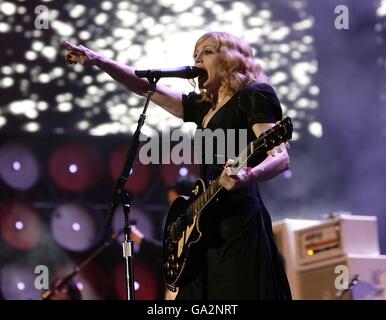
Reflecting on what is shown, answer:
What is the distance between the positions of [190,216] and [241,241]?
24 cm

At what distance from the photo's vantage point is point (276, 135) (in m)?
1.98

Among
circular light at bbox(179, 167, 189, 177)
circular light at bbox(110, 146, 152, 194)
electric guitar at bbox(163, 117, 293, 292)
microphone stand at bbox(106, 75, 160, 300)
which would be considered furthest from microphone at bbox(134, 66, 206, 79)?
circular light at bbox(179, 167, 189, 177)

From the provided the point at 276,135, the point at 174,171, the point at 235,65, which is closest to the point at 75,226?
the point at 174,171

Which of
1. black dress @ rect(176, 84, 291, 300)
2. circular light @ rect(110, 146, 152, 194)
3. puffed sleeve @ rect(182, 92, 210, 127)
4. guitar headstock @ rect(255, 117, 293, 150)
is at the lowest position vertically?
black dress @ rect(176, 84, 291, 300)

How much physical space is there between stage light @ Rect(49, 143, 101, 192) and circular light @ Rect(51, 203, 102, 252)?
0.53 feet

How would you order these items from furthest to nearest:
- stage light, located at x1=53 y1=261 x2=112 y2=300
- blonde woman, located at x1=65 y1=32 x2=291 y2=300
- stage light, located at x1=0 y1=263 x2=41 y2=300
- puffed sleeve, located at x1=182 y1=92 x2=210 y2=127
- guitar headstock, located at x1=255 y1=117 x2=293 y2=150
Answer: stage light, located at x1=53 y1=261 x2=112 y2=300
stage light, located at x1=0 y1=263 x2=41 y2=300
puffed sleeve, located at x1=182 y1=92 x2=210 y2=127
blonde woman, located at x1=65 y1=32 x2=291 y2=300
guitar headstock, located at x1=255 y1=117 x2=293 y2=150

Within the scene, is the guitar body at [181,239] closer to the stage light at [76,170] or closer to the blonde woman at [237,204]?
the blonde woman at [237,204]

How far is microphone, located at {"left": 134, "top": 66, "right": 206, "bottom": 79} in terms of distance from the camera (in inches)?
94.9

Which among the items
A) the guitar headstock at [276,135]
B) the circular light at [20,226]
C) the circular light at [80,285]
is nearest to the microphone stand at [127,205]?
the guitar headstock at [276,135]

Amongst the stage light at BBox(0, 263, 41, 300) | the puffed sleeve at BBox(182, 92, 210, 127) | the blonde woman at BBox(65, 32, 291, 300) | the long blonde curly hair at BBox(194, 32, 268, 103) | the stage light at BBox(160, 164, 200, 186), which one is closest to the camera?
the blonde woman at BBox(65, 32, 291, 300)

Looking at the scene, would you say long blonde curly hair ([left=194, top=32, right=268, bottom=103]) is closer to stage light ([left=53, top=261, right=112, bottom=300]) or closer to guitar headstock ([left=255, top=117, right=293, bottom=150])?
guitar headstock ([left=255, top=117, right=293, bottom=150])

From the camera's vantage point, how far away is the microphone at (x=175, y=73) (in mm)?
2410
